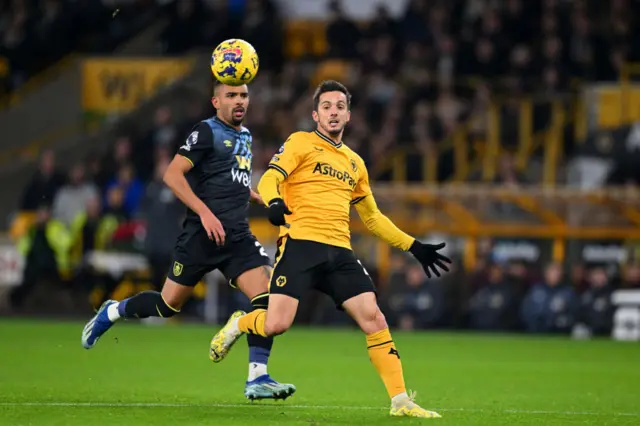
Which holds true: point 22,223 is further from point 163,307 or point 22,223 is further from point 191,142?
point 191,142

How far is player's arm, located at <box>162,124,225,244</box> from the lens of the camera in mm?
9812

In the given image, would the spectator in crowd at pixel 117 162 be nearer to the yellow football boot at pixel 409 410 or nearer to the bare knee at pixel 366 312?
the bare knee at pixel 366 312

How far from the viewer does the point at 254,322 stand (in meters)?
9.57

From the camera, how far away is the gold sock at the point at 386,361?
9.14 meters

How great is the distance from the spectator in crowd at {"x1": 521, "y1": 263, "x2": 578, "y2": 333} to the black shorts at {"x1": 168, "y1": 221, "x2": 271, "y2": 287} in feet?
36.6

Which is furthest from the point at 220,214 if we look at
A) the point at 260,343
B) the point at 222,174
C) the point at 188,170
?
the point at 260,343

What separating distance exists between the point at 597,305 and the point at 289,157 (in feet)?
40.8

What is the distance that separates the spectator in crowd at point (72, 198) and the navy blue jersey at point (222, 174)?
14.5m

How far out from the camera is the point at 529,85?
2512 centimetres

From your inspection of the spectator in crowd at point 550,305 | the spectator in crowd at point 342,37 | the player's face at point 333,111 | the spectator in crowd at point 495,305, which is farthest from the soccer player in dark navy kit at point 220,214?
the spectator in crowd at point 342,37

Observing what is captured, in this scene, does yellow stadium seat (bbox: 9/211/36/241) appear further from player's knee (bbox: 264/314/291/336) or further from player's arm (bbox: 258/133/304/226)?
player's arm (bbox: 258/133/304/226)

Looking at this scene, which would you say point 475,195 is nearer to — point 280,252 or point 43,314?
point 43,314

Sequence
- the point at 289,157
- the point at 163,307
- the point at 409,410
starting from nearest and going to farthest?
the point at 409,410, the point at 289,157, the point at 163,307

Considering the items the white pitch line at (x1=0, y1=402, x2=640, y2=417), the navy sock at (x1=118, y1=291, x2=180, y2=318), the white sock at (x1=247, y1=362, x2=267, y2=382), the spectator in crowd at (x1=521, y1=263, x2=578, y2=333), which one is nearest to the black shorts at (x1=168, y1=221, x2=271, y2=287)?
the navy sock at (x1=118, y1=291, x2=180, y2=318)
